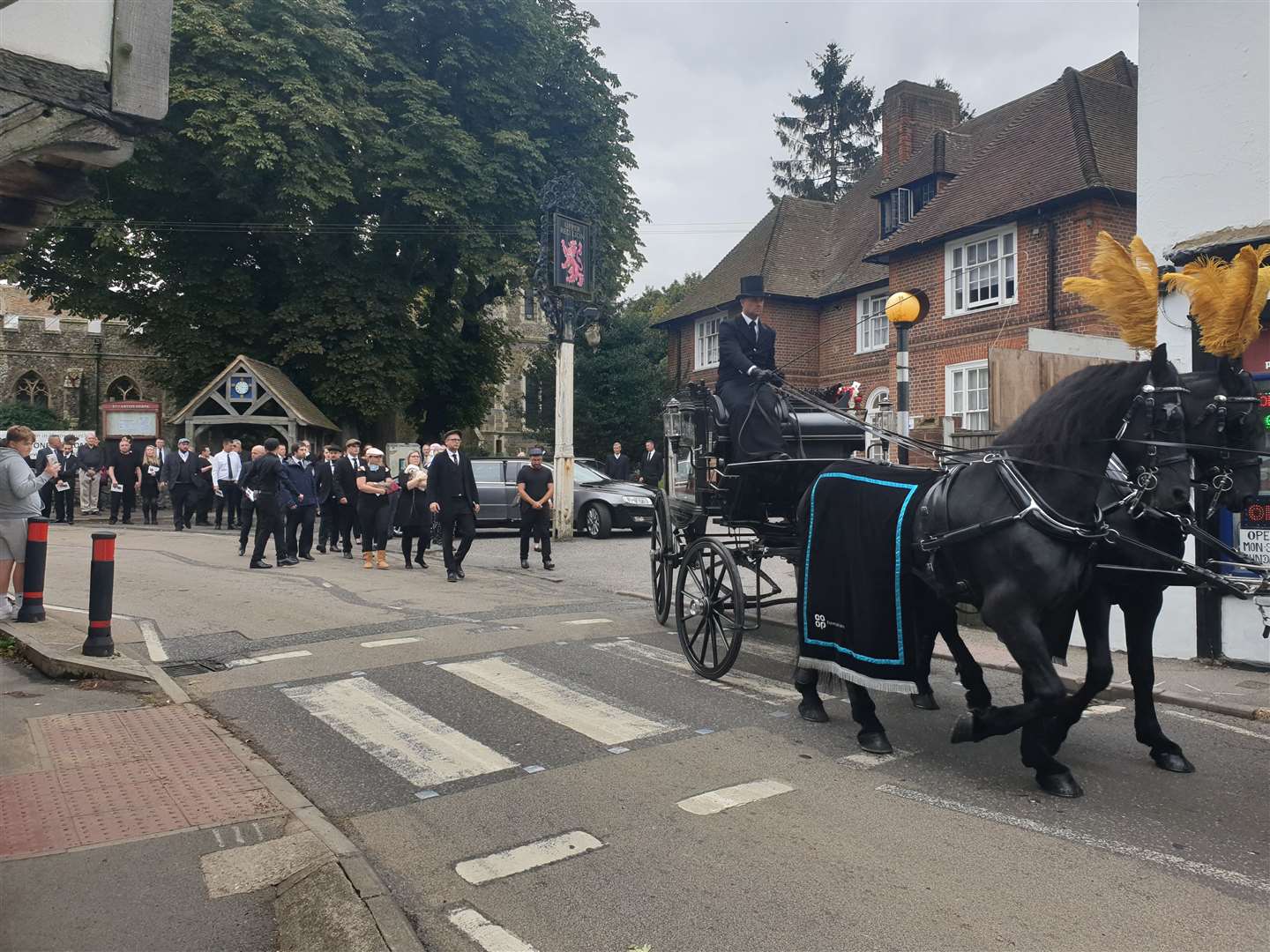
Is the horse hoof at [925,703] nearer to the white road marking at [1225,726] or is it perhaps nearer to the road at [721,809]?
the road at [721,809]

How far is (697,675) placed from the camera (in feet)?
24.4

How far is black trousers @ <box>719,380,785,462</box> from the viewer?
717 centimetres

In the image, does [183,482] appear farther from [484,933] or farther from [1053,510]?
[1053,510]

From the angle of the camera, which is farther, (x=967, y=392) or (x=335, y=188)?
(x=335, y=188)

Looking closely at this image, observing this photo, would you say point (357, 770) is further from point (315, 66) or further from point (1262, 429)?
point (315, 66)

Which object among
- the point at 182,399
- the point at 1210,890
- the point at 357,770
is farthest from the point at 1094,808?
the point at 182,399

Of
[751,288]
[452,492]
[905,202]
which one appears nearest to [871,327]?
[905,202]

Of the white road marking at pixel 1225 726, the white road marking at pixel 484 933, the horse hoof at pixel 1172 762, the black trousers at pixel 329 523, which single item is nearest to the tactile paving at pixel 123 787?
the white road marking at pixel 484 933

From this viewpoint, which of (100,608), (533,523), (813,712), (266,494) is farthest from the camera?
(533,523)

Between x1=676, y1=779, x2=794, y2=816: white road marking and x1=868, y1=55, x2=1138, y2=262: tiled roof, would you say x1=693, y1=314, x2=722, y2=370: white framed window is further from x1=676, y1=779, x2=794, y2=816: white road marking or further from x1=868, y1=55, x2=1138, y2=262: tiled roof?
x1=676, y1=779, x2=794, y2=816: white road marking

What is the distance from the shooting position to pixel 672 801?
15.6 ft

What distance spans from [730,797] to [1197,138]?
7.49 metres

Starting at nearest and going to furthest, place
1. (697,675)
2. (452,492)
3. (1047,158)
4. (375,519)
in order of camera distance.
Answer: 1. (697,675)
2. (452,492)
3. (375,519)
4. (1047,158)

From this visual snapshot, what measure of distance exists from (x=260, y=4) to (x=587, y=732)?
23.7 metres
